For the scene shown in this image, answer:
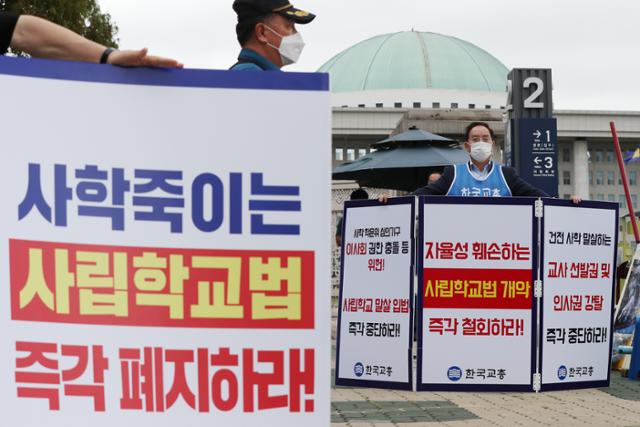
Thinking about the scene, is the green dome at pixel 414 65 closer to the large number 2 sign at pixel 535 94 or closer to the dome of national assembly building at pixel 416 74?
the dome of national assembly building at pixel 416 74

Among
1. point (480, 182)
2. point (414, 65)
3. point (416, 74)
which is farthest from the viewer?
point (414, 65)

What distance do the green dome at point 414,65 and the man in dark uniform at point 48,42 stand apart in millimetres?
119037

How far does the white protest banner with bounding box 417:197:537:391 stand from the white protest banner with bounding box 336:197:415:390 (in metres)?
0.14

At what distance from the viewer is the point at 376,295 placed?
23.4 ft

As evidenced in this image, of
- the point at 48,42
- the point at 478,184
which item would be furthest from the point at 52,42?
the point at 478,184

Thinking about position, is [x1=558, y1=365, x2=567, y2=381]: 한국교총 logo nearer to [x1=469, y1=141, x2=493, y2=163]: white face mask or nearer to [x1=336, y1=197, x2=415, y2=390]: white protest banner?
[x1=336, y1=197, x2=415, y2=390]: white protest banner

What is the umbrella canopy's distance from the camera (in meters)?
15.9

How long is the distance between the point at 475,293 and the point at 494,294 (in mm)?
123

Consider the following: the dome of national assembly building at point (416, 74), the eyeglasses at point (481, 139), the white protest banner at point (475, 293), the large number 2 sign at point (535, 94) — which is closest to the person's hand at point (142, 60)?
the white protest banner at point (475, 293)

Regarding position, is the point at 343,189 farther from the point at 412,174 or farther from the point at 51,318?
the point at 51,318

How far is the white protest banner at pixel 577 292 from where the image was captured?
6.88m

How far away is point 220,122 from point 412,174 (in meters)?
15.0

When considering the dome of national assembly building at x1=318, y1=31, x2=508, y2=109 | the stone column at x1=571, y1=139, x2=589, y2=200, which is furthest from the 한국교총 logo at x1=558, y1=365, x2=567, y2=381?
the dome of national assembly building at x1=318, y1=31, x2=508, y2=109

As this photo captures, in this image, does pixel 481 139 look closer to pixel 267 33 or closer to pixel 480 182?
pixel 480 182
